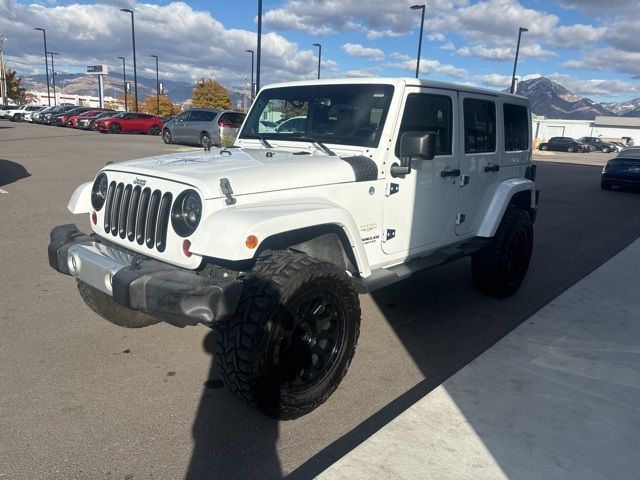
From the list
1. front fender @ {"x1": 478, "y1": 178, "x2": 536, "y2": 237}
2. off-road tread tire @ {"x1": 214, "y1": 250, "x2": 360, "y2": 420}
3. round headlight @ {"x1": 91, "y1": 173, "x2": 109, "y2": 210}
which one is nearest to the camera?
off-road tread tire @ {"x1": 214, "y1": 250, "x2": 360, "y2": 420}

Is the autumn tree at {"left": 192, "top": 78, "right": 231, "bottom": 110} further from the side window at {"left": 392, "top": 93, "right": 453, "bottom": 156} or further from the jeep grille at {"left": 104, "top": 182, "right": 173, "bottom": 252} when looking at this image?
the jeep grille at {"left": 104, "top": 182, "right": 173, "bottom": 252}

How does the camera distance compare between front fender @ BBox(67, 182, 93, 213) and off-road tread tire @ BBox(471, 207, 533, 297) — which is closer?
front fender @ BBox(67, 182, 93, 213)

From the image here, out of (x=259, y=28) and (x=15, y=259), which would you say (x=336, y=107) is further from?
(x=259, y=28)

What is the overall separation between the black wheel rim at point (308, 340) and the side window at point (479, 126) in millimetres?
2243

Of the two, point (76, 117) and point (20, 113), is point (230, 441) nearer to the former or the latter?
point (76, 117)

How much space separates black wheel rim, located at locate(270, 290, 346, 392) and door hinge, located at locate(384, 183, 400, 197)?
39.2 inches

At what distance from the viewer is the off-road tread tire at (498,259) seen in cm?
502

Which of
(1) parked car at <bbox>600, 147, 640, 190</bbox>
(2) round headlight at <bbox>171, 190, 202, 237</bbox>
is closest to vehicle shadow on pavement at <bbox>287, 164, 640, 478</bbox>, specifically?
(2) round headlight at <bbox>171, 190, 202, 237</bbox>

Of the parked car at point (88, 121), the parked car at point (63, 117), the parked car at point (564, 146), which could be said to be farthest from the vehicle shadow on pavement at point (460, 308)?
the parked car at point (564, 146)

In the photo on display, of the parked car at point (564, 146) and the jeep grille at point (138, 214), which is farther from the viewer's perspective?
the parked car at point (564, 146)

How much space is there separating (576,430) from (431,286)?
9.29ft

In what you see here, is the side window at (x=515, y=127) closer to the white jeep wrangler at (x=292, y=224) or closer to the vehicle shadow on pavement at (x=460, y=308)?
the white jeep wrangler at (x=292, y=224)

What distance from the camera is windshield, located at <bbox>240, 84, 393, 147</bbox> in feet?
12.6

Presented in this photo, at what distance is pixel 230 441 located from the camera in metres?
2.86
